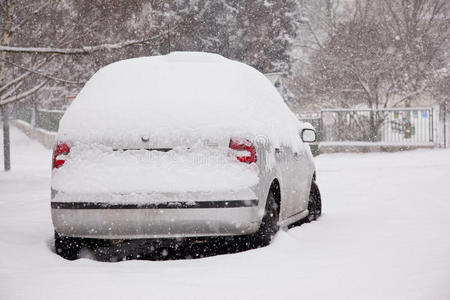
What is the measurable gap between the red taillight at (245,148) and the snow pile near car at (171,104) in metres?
0.05

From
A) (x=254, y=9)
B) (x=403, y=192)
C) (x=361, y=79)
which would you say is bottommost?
(x=403, y=192)

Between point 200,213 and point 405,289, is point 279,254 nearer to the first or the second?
point 200,213

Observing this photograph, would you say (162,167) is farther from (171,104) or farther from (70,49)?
(70,49)

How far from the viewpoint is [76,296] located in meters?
4.13

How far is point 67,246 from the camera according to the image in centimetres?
555

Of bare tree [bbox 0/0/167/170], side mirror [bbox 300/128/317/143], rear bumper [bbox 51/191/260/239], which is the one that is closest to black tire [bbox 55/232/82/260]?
rear bumper [bbox 51/191/260/239]

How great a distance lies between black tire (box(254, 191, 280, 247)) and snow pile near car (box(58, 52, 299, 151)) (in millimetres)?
540

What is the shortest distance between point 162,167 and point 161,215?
347 millimetres

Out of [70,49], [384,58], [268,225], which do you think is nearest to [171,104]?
[268,225]

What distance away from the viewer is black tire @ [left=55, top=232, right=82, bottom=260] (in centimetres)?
553

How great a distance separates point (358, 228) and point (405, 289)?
2824 millimetres

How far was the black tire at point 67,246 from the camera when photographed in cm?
553

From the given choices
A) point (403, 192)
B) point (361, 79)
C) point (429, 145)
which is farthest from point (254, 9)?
point (403, 192)

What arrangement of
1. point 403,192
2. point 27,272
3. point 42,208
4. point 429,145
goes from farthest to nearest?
point 429,145 → point 403,192 → point 42,208 → point 27,272
